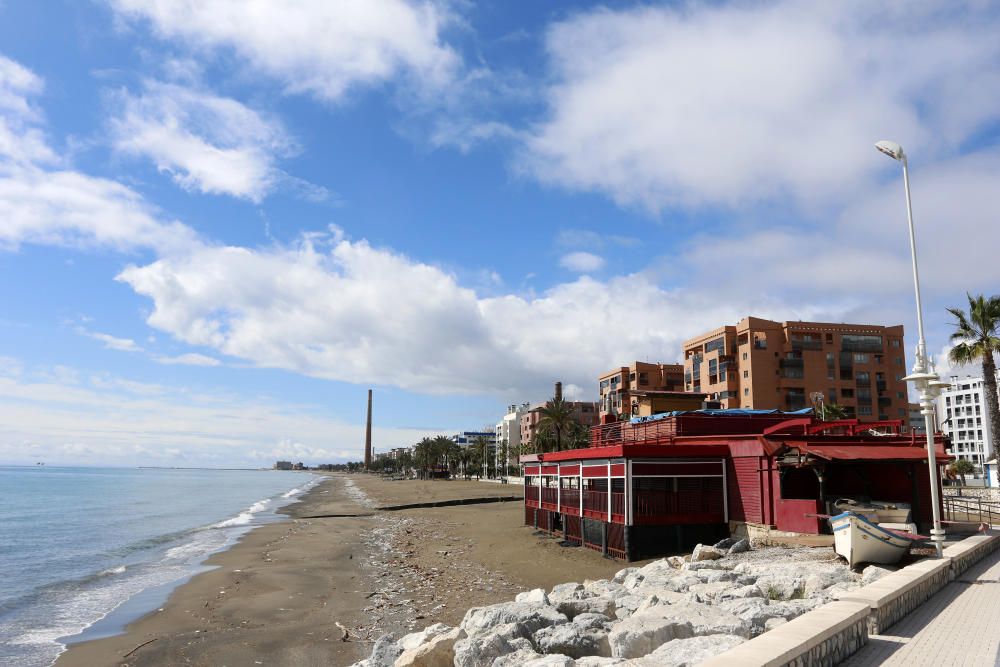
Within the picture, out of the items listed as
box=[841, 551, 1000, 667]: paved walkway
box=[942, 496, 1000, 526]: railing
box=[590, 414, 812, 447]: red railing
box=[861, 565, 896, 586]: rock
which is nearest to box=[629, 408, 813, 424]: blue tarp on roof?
box=[590, 414, 812, 447]: red railing

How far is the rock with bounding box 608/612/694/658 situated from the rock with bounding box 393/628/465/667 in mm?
2987

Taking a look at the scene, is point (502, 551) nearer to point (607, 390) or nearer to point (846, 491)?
point (846, 491)

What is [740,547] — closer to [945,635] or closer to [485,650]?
[945,635]

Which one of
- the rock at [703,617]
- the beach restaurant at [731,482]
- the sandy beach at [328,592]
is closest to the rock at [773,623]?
the rock at [703,617]

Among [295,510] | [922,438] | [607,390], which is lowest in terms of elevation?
[295,510]

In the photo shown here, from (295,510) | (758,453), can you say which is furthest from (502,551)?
(295,510)

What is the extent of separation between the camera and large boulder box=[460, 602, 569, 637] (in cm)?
1166

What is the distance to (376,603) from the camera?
2183 centimetres

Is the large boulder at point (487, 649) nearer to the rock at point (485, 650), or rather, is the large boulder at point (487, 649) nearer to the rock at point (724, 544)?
the rock at point (485, 650)

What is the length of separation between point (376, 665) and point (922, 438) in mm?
21687

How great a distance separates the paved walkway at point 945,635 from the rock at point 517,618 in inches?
196

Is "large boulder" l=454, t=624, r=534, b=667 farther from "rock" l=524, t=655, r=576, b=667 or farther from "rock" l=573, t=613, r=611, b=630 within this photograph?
"rock" l=524, t=655, r=576, b=667

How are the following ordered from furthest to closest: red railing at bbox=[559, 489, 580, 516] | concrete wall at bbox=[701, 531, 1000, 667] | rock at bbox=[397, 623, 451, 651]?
red railing at bbox=[559, 489, 580, 516], rock at bbox=[397, 623, 451, 651], concrete wall at bbox=[701, 531, 1000, 667]

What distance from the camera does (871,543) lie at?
15609mm
